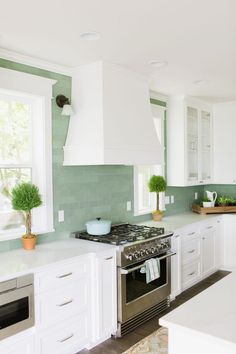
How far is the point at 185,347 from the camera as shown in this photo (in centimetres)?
158

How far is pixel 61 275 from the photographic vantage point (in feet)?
9.04

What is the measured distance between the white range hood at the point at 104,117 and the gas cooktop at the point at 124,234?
74 cm

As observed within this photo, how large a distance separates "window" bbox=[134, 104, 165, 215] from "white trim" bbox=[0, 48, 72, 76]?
1.58 m

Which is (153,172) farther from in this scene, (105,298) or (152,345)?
(152,345)

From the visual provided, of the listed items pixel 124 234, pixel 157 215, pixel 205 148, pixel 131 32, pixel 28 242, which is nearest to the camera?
pixel 131 32

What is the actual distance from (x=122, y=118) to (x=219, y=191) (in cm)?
305

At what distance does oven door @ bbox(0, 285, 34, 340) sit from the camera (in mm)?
2346

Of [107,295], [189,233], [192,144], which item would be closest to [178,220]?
[189,233]

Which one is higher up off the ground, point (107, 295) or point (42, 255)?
point (42, 255)

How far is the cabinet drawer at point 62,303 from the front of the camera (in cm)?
261

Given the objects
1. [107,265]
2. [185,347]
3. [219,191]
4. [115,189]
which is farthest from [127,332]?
[219,191]

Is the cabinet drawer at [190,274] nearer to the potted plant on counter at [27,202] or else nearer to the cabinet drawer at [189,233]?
the cabinet drawer at [189,233]

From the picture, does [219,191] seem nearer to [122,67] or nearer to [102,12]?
[122,67]

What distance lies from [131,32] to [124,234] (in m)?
1.96
